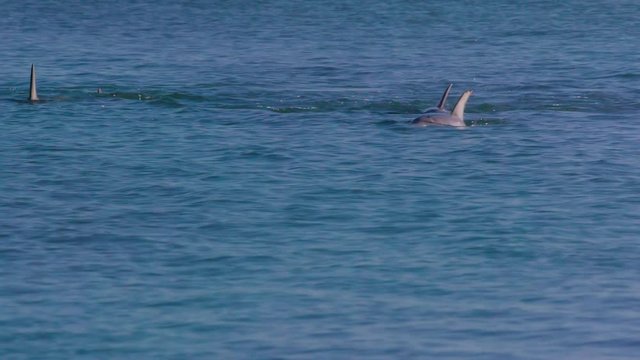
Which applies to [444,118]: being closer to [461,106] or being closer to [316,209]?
[461,106]

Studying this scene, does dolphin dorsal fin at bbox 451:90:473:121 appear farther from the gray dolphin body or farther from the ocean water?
the ocean water

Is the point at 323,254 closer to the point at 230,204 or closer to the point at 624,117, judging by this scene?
the point at 230,204

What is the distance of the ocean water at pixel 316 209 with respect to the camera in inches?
684

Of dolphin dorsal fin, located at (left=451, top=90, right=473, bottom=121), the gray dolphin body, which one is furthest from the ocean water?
dolphin dorsal fin, located at (left=451, top=90, right=473, bottom=121)

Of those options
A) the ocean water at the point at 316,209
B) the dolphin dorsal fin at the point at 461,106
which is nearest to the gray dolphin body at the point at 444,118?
the dolphin dorsal fin at the point at 461,106

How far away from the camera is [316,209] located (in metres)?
24.5

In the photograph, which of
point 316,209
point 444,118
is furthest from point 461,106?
point 316,209

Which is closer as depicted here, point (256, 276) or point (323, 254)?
point (256, 276)

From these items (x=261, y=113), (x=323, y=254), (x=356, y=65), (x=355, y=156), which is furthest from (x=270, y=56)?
(x=323, y=254)

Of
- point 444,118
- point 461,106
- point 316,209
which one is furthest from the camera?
point 444,118

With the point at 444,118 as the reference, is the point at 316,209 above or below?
below

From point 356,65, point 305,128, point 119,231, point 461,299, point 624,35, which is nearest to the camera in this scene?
point 461,299

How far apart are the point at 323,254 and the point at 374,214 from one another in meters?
3.07

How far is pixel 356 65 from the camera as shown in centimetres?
4800
